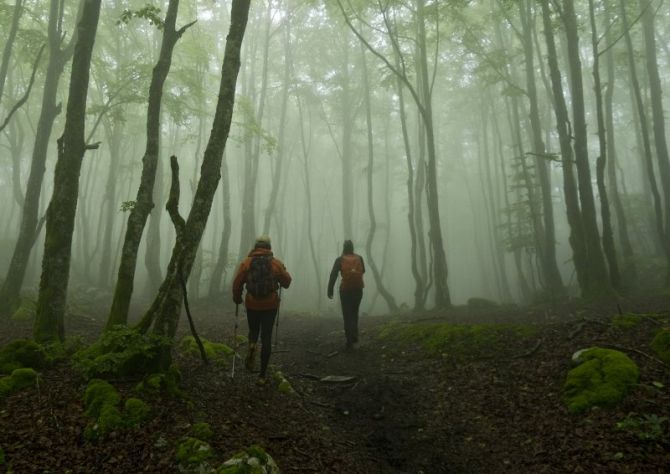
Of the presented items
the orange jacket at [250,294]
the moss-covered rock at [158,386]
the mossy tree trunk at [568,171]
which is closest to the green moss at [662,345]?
the orange jacket at [250,294]

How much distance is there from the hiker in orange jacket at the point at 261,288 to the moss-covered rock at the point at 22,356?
8.55 ft

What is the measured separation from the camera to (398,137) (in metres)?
38.9

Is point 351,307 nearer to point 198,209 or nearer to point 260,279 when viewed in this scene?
point 260,279

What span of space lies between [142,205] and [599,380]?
685cm

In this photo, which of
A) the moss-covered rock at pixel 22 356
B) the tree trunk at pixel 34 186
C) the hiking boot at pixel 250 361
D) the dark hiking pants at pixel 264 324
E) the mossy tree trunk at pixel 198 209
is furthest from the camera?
the tree trunk at pixel 34 186

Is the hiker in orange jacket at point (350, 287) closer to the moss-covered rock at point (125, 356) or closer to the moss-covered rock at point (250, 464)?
the moss-covered rock at point (125, 356)

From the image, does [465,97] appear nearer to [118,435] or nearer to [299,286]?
[299,286]

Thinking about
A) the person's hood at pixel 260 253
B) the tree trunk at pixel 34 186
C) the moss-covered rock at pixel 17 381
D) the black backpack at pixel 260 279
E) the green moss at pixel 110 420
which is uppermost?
the tree trunk at pixel 34 186

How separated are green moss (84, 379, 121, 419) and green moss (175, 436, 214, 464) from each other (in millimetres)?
1005

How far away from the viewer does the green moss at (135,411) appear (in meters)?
4.14

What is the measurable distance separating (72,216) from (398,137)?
34991 millimetres

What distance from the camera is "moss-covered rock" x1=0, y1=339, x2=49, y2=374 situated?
5086mm

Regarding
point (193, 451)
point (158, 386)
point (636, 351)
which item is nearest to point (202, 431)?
point (193, 451)

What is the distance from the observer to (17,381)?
477cm
